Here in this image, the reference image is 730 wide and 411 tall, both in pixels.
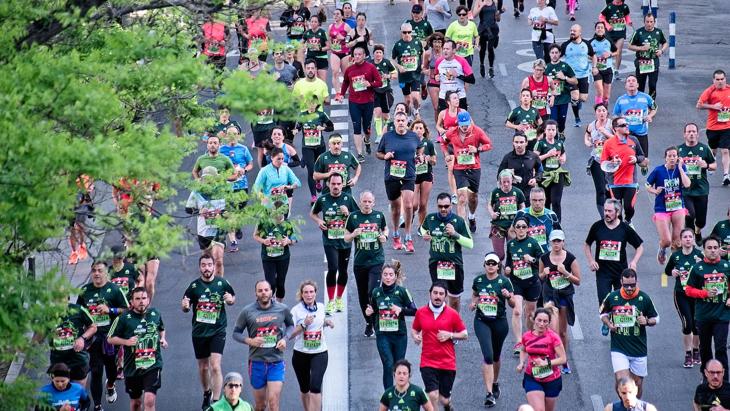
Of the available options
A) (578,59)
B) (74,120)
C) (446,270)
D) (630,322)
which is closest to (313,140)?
(446,270)

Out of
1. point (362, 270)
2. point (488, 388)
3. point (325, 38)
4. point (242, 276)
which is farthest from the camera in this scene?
point (325, 38)

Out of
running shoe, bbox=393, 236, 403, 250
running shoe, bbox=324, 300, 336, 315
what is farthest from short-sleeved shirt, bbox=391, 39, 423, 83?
running shoe, bbox=324, 300, 336, 315

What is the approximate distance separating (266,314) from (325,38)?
13059mm

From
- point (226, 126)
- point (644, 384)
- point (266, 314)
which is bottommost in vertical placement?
point (644, 384)

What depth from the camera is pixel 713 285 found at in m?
16.5

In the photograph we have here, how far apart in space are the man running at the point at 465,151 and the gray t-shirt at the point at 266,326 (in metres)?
5.73

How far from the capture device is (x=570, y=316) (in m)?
17.3

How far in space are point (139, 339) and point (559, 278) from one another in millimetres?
4918

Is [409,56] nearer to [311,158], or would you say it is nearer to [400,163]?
[311,158]

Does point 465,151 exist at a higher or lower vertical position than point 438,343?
higher

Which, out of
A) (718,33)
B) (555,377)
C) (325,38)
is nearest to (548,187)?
(555,377)

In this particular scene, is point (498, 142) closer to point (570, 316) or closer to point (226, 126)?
point (226, 126)

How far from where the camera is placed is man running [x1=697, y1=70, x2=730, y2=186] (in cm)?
2294

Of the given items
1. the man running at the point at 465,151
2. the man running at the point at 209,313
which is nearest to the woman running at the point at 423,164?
the man running at the point at 465,151
